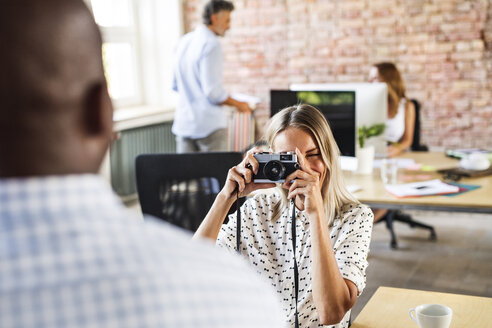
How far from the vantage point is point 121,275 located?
496 mm

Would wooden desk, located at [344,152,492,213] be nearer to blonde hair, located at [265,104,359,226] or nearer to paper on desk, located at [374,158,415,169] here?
paper on desk, located at [374,158,415,169]

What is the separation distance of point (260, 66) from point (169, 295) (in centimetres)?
553

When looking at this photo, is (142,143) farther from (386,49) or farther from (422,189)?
(422,189)

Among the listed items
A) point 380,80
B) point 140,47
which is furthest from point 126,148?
point 380,80

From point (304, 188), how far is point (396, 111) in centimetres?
270

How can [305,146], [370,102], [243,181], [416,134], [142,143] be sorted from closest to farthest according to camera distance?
1. [243,181]
2. [305,146]
3. [370,102]
4. [416,134]
5. [142,143]

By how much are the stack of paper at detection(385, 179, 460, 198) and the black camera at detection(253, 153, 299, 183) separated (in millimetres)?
1246

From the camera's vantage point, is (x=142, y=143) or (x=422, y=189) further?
(x=142, y=143)

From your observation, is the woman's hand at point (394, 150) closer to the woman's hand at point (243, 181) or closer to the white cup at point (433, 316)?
the woman's hand at point (243, 181)

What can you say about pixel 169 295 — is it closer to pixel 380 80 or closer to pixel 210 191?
pixel 210 191

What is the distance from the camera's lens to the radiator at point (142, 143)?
554 centimetres

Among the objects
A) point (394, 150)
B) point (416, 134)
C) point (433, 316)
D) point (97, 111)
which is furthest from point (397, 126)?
point (97, 111)

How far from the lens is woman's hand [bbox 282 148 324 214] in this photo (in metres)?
1.76

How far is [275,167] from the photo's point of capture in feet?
6.11
